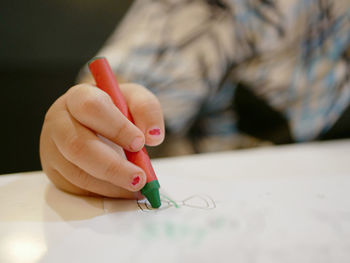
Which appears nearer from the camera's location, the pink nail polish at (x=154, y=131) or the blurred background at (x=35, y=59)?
the pink nail polish at (x=154, y=131)

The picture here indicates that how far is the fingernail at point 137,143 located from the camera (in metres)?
0.24

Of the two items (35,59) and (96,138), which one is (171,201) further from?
(35,59)

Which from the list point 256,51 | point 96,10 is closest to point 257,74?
point 256,51

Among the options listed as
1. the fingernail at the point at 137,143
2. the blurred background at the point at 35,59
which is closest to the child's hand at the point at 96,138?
the fingernail at the point at 137,143

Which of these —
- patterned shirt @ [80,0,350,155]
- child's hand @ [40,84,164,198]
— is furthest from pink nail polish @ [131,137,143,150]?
patterned shirt @ [80,0,350,155]

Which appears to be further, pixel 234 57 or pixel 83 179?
pixel 234 57

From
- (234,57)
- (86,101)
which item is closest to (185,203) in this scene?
(86,101)

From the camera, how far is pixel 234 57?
562 mm

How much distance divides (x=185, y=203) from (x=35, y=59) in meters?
0.38

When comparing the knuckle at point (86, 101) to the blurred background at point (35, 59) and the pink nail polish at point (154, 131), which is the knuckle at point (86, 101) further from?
the blurred background at point (35, 59)

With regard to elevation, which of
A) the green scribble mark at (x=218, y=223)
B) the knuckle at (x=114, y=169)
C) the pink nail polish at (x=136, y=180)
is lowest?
the green scribble mark at (x=218, y=223)

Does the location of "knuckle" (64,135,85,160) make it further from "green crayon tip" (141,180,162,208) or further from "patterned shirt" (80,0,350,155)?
"patterned shirt" (80,0,350,155)

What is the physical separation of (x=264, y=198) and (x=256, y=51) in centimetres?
37

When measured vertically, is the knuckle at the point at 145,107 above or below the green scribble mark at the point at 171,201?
above
